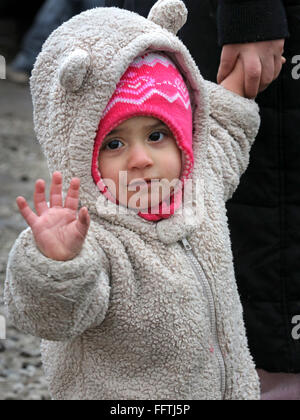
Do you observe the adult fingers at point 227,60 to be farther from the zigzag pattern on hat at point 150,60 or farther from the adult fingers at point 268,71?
the zigzag pattern on hat at point 150,60

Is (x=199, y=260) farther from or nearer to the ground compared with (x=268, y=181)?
nearer to the ground

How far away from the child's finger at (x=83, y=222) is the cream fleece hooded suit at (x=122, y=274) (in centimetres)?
6

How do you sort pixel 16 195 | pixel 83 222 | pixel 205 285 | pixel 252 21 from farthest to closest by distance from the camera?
pixel 16 195
pixel 252 21
pixel 205 285
pixel 83 222

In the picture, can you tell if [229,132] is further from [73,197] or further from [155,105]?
[73,197]

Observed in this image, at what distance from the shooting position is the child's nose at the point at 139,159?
157cm

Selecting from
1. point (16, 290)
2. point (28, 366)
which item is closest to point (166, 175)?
point (16, 290)

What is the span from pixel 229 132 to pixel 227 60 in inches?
6.8

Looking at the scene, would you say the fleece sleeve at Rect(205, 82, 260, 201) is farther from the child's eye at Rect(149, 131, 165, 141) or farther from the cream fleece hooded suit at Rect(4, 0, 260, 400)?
the child's eye at Rect(149, 131, 165, 141)

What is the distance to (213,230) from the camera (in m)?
1.73

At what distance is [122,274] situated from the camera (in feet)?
5.13

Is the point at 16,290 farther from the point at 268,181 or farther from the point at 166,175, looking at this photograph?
the point at 268,181

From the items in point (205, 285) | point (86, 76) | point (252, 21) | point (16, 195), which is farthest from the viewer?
point (16, 195)

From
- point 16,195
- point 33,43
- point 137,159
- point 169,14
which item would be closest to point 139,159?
point 137,159

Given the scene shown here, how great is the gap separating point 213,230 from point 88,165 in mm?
333
